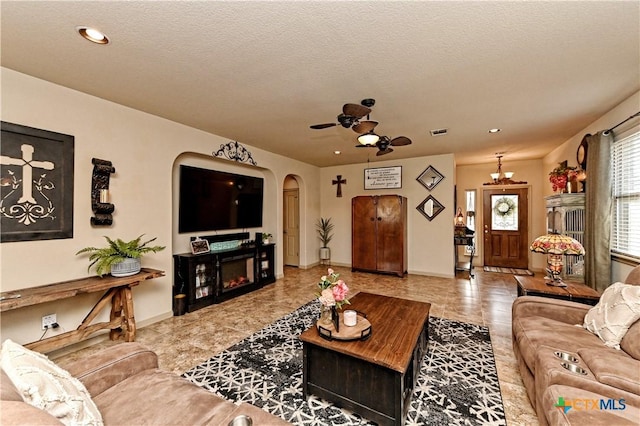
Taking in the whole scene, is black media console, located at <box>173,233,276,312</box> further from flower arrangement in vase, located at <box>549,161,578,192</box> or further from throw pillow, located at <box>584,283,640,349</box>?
flower arrangement in vase, located at <box>549,161,578,192</box>

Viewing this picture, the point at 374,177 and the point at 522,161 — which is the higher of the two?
the point at 522,161

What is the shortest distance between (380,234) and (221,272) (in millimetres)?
3360

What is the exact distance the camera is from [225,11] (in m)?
1.62

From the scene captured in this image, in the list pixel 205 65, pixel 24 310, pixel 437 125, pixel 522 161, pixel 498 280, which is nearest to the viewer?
pixel 205 65

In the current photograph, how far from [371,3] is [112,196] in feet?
10.5

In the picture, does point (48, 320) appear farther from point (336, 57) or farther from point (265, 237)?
point (336, 57)

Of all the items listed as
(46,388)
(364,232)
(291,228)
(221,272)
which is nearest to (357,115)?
(46,388)

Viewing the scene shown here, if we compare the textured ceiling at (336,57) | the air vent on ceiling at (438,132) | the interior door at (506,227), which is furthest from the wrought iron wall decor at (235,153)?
the interior door at (506,227)

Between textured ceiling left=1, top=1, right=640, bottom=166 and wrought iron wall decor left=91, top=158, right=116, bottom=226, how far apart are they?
2.49ft

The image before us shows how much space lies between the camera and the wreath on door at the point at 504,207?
21.3 ft

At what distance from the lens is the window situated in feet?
9.41

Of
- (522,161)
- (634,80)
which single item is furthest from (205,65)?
(522,161)

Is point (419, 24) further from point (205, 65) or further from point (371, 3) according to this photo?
point (205, 65)

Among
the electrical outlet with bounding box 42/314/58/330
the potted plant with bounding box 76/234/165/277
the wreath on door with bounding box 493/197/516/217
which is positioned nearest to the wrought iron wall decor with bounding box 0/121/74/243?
the potted plant with bounding box 76/234/165/277
